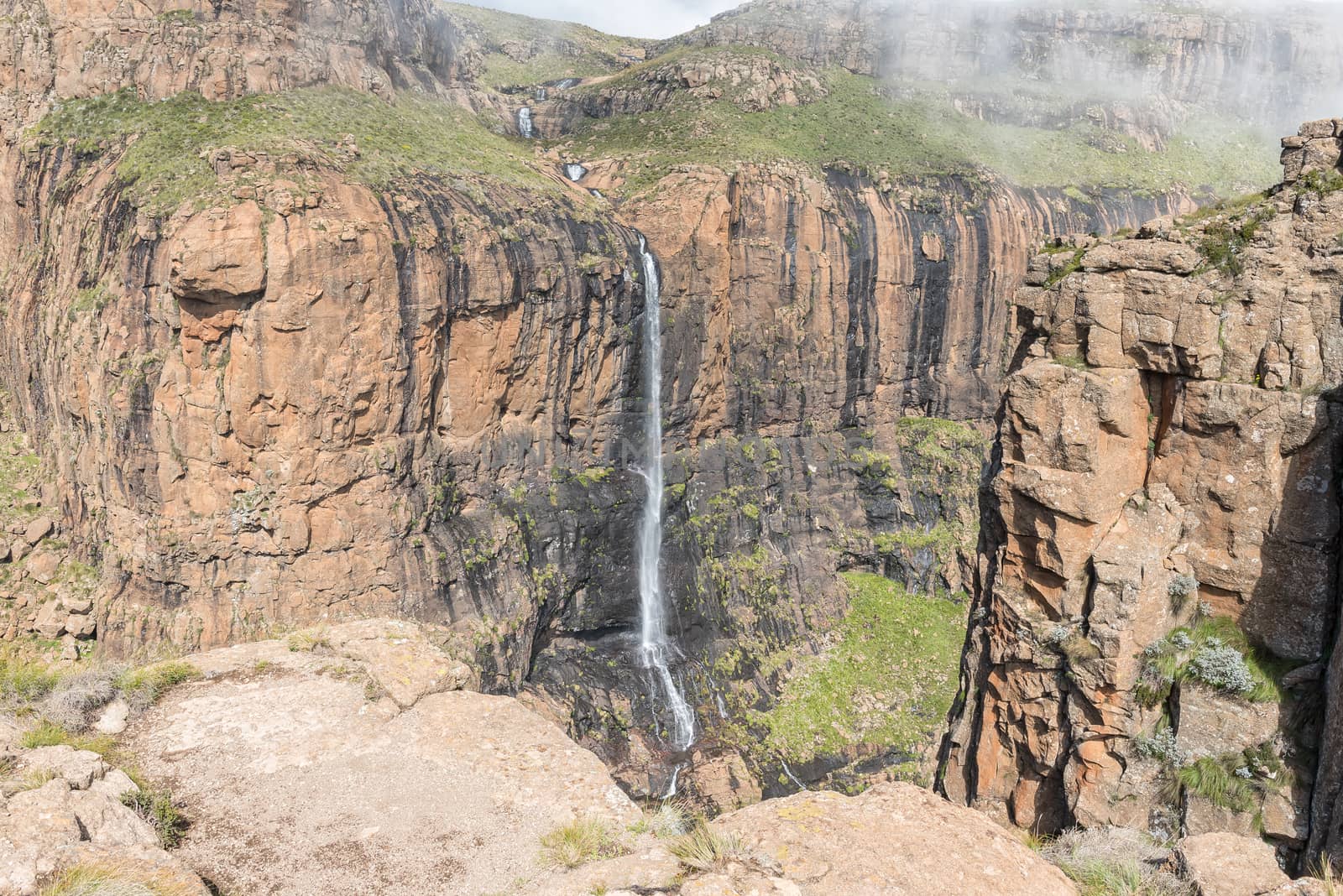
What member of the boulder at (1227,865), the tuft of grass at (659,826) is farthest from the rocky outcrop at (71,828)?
the boulder at (1227,865)

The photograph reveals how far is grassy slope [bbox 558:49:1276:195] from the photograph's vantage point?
149ft

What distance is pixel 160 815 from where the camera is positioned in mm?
9078

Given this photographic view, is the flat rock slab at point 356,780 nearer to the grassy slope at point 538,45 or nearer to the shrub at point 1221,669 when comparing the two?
the shrub at point 1221,669

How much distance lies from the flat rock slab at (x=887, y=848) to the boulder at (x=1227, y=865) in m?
1.12

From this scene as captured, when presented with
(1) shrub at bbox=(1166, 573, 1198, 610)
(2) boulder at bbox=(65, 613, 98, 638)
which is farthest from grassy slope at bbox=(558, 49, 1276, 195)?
(1) shrub at bbox=(1166, 573, 1198, 610)

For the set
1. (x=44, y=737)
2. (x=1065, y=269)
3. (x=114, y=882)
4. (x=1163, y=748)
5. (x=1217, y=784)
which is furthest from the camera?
(x=1065, y=269)

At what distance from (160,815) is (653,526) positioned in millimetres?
28547

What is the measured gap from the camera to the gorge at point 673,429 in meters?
11.3

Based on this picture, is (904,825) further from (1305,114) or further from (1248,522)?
(1305,114)

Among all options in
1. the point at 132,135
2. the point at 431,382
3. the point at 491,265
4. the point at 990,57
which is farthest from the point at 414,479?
the point at 990,57

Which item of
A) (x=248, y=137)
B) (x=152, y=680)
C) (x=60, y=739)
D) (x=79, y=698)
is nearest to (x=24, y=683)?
(x=79, y=698)

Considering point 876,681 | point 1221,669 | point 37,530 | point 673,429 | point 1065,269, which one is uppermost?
point 1065,269

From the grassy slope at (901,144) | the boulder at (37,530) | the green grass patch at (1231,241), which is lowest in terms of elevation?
the boulder at (37,530)

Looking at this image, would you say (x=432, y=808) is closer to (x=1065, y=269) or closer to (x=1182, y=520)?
(x=1182, y=520)
